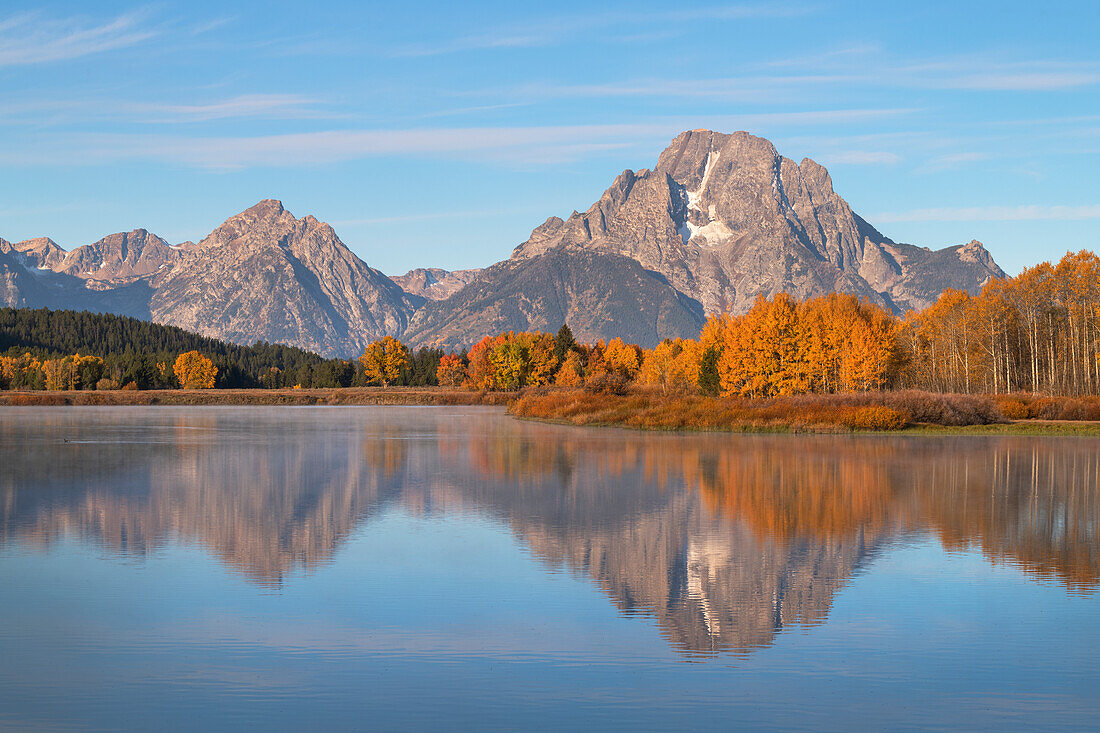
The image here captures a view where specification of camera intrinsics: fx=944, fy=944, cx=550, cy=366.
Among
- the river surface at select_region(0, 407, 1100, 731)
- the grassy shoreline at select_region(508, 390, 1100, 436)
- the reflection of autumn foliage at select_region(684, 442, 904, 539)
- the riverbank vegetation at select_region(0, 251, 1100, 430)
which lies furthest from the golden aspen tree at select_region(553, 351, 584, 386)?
the river surface at select_region(0, 407, 1100, 731)

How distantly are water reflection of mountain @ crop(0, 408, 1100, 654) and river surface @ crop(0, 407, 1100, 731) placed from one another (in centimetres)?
15

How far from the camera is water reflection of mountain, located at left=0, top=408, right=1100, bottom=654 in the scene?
18.2 meters

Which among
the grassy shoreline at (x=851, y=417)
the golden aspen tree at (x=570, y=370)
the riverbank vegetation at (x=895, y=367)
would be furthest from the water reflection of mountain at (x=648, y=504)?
the golden aspen tree at (x=570, y=370)

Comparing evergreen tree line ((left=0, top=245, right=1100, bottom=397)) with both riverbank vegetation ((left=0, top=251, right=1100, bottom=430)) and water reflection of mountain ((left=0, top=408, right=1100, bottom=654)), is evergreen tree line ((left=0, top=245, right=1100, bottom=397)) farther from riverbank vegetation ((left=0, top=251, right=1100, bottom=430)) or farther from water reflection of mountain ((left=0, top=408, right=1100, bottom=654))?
water reflection of mountain ((left=0, top=408, right=1100, bottom=654))

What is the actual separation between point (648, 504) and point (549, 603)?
1259 cm

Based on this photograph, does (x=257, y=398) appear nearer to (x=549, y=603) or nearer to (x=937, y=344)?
(x=937, y=344)

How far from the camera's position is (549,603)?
52.7ft

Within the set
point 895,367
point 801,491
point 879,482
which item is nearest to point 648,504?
point 801,491

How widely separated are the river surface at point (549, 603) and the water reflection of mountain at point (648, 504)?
15 centimetres

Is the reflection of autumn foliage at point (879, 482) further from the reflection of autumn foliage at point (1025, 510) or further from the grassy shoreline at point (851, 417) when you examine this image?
the grassy shoreline at point (851, 417)

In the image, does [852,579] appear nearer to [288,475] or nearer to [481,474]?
[481,474]

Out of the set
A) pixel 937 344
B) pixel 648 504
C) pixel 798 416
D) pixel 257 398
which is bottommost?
pixel 648 504

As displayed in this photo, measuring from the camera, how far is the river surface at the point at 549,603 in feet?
36.6

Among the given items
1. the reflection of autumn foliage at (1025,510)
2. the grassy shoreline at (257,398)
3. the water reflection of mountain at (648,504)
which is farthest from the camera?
the grassy shoreline at (257,398)
